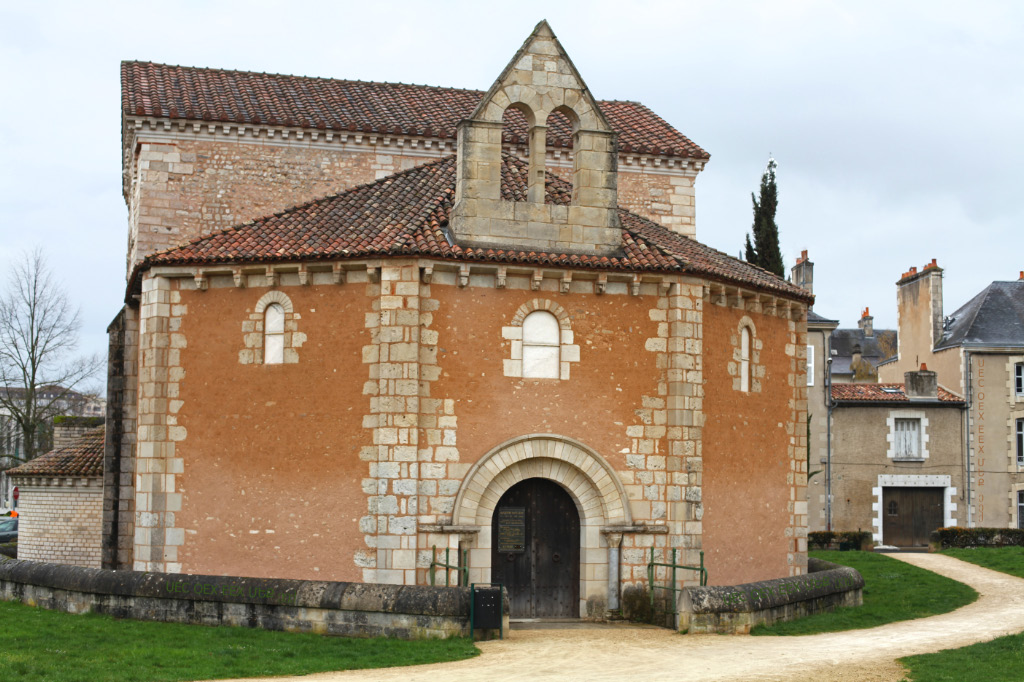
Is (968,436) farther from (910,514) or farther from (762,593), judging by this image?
(762,593)

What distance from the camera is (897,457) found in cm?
4294

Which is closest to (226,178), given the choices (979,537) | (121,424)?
(121,424)

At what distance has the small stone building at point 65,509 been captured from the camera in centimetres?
2945

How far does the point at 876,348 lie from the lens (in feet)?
196

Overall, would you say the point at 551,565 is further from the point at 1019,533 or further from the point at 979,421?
the point at 979,421

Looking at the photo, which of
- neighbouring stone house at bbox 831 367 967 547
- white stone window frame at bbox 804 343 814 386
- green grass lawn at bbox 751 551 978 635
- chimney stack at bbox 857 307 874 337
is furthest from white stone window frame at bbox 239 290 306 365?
chimney stack at bbox 857 307 874 337

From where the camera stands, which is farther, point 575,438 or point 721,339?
point 721,339

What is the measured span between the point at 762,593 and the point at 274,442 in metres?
8.78

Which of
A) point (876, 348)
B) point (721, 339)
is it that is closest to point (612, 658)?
point (721, 339)

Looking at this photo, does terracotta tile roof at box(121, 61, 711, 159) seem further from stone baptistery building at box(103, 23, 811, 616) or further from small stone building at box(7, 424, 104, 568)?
small stone building at box(7, 424, 104, 568)

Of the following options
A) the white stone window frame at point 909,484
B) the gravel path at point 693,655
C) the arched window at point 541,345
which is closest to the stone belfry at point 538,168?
the arched window at point 541,345

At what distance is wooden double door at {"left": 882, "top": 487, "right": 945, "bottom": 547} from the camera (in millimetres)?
43000

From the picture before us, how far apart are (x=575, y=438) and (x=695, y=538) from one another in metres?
2.79

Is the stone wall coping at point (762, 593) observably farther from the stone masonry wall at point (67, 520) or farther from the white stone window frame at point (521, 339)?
the stone masonry wall at point (67, 520)
